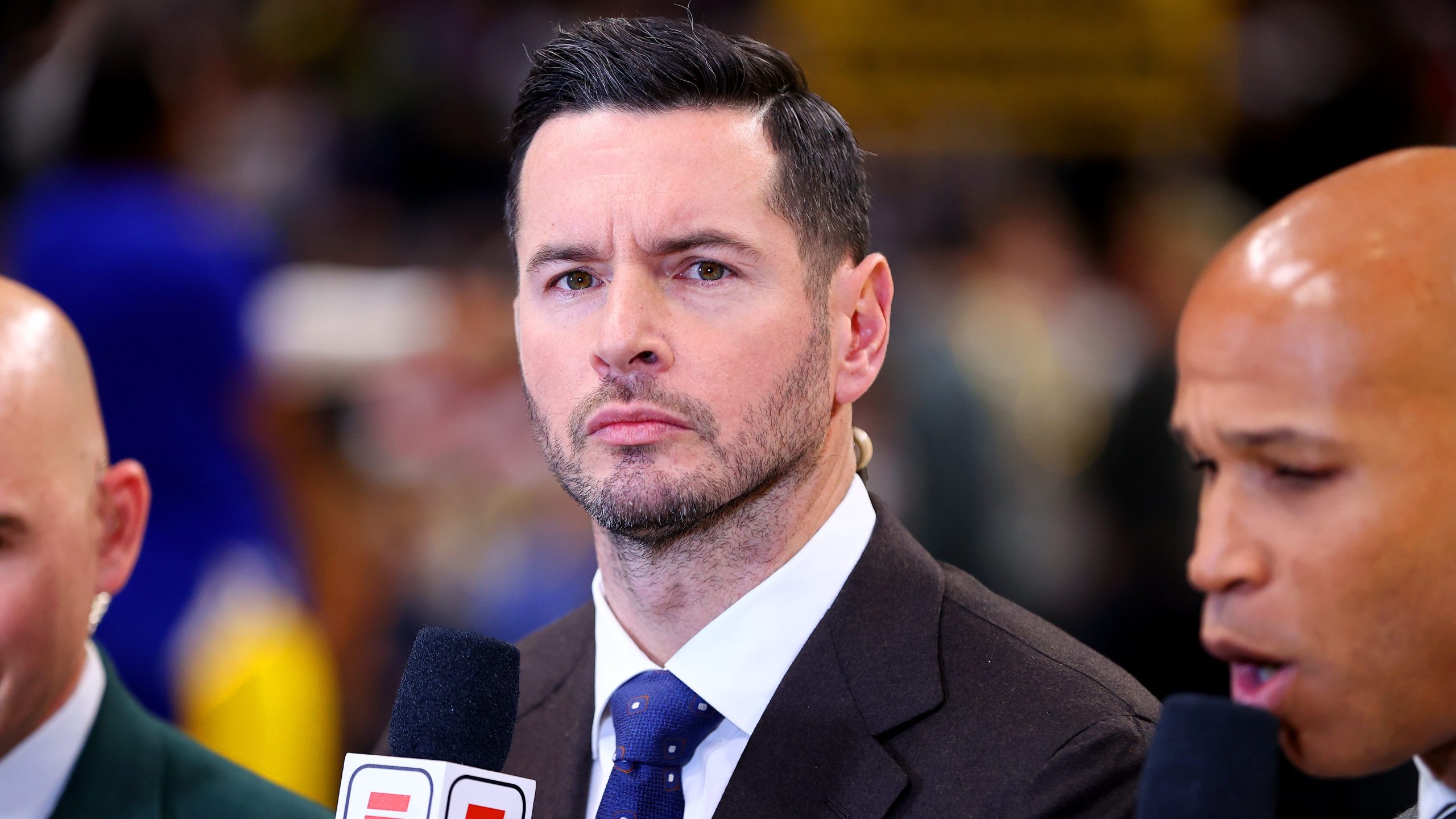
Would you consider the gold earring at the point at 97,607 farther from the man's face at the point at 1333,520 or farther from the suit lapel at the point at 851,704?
the man's face at the point at 1333,520

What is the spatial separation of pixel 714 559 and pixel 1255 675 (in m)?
0.79

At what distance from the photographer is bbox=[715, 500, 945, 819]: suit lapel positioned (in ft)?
6.27

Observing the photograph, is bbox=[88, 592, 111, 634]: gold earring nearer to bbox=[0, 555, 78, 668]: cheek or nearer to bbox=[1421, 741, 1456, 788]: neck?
bbox=[0, 555, 78, 668]: cheek

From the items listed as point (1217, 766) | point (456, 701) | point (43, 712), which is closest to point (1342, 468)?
point (1217, 766)

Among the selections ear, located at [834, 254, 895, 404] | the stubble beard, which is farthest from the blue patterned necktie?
ear, located at [834, 254, 895, 404]

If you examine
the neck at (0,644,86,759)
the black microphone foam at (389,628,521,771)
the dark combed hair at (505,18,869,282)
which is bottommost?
the neck at (0,644,86,759)

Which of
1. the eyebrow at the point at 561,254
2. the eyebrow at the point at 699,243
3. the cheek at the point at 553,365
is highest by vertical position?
the eyebrow at the point at 699,243

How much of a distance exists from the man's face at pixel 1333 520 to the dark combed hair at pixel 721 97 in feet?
2.54

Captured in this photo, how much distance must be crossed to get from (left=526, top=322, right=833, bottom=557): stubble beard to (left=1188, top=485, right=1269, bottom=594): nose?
658mm

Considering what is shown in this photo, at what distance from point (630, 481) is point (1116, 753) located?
26.9 inches

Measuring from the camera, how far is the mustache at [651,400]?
1922mm

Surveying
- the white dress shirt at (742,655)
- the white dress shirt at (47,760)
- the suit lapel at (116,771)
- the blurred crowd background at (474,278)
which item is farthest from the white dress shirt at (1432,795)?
the blurred crowd background at (474,278)

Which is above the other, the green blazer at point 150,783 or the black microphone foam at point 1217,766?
the black microphone foam at point 1217,766

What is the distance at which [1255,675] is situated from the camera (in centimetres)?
148
